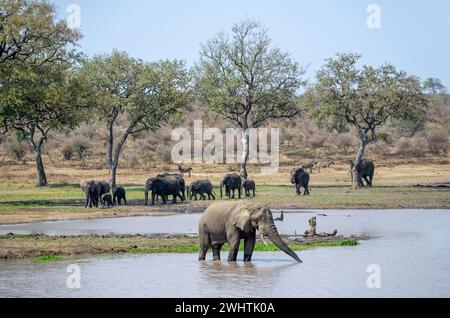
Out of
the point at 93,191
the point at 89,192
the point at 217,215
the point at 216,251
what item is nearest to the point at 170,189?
the point at 93,191

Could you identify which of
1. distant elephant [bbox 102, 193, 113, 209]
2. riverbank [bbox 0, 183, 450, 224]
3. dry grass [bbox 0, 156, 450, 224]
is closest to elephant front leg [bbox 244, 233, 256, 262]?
riverbank [bbox 0, 183, 450, 224]

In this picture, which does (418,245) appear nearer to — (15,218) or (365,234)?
(365,234)

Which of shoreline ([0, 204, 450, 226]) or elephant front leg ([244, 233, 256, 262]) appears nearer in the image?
elephant front leg ([244, 233, 256, 262])

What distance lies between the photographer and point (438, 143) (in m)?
72.2

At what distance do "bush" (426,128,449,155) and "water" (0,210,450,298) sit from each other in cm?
4508

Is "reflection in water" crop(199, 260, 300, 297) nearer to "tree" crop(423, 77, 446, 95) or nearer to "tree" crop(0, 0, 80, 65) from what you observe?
"tree" crop(0, 0, 80, 65)

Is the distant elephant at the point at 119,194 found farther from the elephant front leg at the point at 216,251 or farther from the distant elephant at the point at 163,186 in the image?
the elephant front leg at the point at 216,251

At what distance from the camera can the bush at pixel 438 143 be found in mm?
71312

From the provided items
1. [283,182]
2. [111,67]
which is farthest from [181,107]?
[283,182]

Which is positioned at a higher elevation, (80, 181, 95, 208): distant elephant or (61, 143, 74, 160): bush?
(61, 143, 74, 160): bush

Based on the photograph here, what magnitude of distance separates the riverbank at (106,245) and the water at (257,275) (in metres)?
0.79

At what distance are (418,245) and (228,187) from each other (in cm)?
2112

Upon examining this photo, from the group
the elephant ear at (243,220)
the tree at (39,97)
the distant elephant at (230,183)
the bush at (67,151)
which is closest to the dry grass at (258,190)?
the distant elephant at (230,183)

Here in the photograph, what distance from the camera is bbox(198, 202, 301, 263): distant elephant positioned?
21.1m
